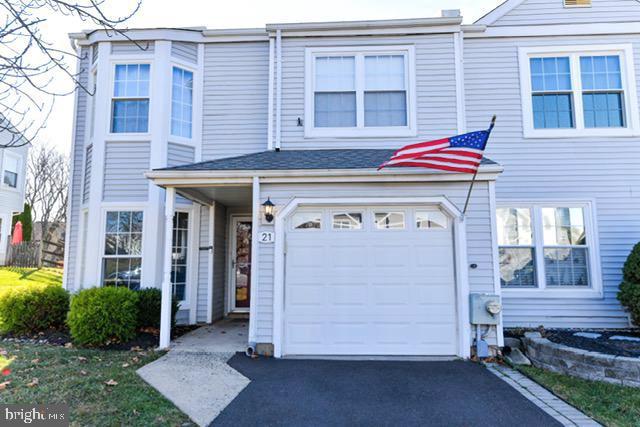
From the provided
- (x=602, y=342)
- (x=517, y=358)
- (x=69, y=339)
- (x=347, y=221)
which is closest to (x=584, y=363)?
(x=517, y=358)

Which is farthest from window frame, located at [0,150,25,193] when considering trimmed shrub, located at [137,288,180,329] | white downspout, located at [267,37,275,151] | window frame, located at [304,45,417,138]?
window frame, located at [304,45,417,138]

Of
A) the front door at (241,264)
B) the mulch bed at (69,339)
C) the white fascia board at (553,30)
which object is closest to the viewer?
the mulch bed at (69,339)

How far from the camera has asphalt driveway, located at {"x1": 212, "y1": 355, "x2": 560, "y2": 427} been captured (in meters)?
3.63

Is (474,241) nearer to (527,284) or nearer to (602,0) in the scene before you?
(527,284)

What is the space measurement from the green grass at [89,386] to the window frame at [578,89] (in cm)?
777

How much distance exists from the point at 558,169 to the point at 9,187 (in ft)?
67.9

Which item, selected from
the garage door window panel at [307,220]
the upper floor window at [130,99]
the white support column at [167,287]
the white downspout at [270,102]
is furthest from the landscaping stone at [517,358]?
the upper floor window at [130,99]

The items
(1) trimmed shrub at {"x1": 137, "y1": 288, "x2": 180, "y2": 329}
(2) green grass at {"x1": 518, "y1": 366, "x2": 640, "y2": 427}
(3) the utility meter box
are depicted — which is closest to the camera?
(2) green grass at {"x1": 518, "y1": 366, "x2": 640, "y2": 427}

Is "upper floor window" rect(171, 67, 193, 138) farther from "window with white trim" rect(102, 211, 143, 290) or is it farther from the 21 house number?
the 21 house number

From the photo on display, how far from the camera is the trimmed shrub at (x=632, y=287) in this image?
601 centimetres

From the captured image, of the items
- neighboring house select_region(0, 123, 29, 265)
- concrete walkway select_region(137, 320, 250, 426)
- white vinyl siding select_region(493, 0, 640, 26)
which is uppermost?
white vinyl siding select_region(493, 0, 640, 26)

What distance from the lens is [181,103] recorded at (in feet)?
25.7

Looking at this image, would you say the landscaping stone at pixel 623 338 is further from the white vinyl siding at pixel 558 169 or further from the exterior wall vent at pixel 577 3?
the exterior wall vent at pixel 577 3

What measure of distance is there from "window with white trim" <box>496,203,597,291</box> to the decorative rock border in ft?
5.86
